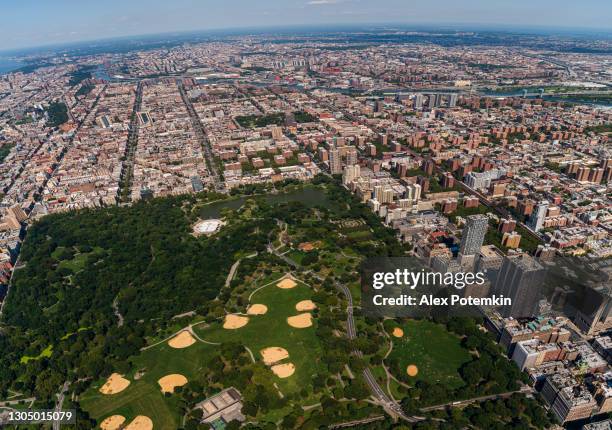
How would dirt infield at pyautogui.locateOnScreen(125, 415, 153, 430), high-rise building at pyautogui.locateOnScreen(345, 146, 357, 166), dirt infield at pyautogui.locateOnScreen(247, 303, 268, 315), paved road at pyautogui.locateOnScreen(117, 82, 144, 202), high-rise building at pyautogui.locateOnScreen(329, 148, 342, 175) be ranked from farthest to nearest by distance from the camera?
high-rise building at pyautogui.locateOnScreen(345, 146, 357, 166) < high-rise building at pyautogui.locateOnScreen(329, 148, 342, 175) < paved road at pyautogui.locateOnScreen(117, 82, 144, 202) < dirt infield at pyautogui.locateOnScreen(247, 303, 268, 315) < dirt infield at pyautogui.locateOnScreen(125, 415, 153, 430)

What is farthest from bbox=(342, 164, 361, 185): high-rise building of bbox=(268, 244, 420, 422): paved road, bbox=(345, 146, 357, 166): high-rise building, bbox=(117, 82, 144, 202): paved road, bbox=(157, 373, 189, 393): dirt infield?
bbox=(157, 373, 189, 393): dirt infield

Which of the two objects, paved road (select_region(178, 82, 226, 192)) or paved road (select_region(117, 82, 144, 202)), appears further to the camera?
paved road (select_region(178, 82, 226, 192))

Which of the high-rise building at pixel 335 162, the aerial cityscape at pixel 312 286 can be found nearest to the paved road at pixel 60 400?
the aerial cityscape at pixel 312 286

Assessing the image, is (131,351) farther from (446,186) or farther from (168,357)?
(446,186)

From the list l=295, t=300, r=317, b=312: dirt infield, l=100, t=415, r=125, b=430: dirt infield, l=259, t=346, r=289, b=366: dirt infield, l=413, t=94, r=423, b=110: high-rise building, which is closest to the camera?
l=100, t=415, r=125, b=430: dirt infield

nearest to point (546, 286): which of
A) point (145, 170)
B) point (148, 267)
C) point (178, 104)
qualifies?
point (148, 267)

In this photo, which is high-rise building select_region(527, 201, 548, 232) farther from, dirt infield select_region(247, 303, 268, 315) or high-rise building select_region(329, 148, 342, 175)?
dirt infield select_region(247, 303, 268, 315)

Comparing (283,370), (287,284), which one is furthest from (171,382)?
(287,284)
